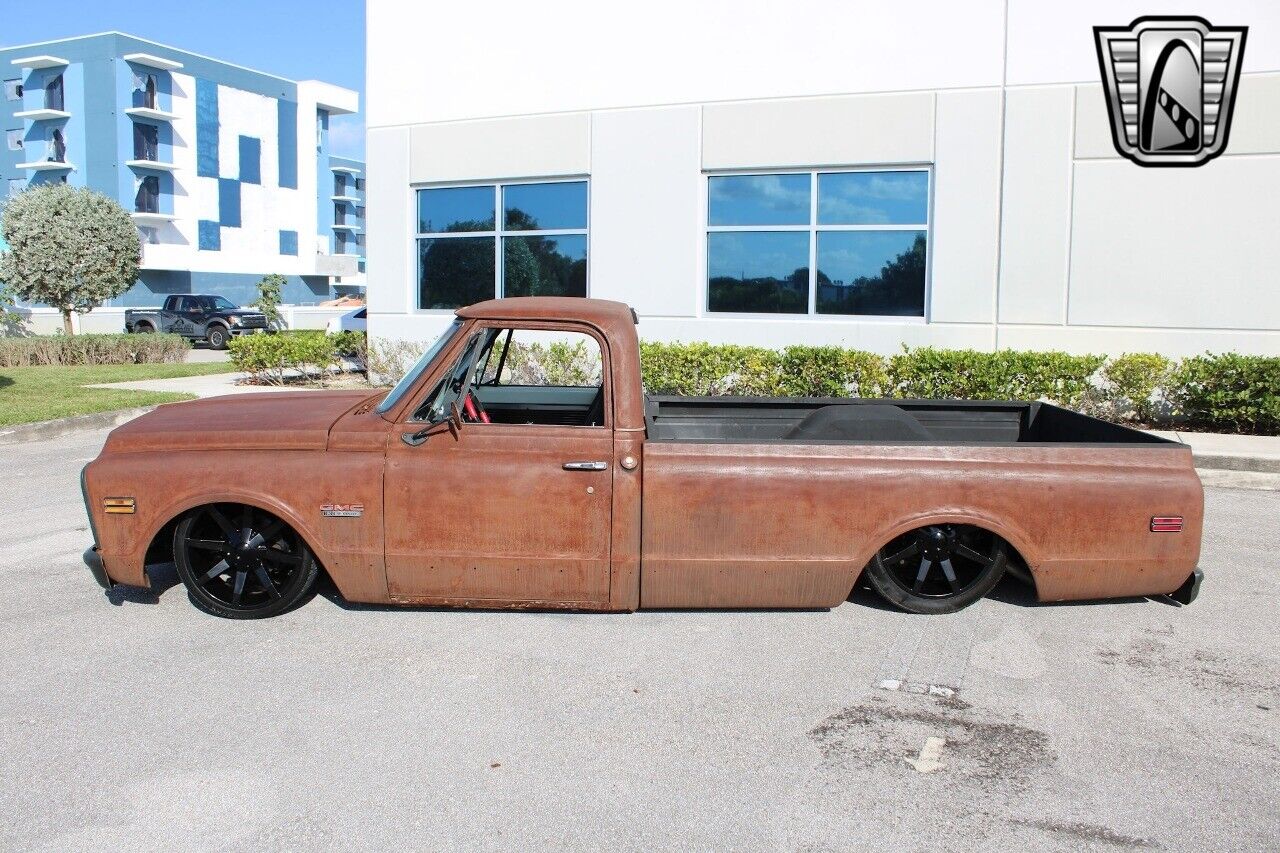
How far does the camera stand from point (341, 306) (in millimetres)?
52031

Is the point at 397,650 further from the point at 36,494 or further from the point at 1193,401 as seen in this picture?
the point at 1193,401

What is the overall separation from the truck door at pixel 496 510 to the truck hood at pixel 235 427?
0.53 metres

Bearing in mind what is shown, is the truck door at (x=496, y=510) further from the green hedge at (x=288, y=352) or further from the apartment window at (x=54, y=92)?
the apartment window at (x=54, y=92)

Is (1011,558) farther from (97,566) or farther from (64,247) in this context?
(64,247)

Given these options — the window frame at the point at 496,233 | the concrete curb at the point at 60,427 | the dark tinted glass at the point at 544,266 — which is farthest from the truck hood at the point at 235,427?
the dark tinted glass at the point at 544,266

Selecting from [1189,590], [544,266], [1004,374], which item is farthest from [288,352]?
[1189,590]

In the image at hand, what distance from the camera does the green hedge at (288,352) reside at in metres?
17.6

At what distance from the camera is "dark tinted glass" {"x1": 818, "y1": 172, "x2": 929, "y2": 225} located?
13.9 meters

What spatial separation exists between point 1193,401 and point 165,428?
10815 mm

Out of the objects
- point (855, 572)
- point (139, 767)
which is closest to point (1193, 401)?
point (855, 572)

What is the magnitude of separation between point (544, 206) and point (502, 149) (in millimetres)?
1030

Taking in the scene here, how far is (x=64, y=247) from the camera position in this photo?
30.2 m

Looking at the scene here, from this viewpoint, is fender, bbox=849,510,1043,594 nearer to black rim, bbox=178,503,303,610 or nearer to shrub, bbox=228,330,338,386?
black rim, bbox=178,503,303,610

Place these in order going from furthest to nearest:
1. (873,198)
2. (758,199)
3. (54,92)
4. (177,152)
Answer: (177,152) < (54,92) < (758,199) < (873,198)
